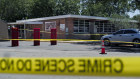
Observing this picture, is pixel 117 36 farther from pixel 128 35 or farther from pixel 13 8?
pixel 13 8

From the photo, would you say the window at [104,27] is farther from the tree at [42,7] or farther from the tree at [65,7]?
the tree at [42,7]

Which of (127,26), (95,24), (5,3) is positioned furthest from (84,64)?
(5,3)

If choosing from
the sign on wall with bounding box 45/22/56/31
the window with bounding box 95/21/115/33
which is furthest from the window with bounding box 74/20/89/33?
the sign on wall with bounding box 45/22/56/31

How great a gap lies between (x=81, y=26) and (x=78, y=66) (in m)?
25.6

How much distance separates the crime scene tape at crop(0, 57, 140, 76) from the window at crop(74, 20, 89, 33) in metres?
24.4

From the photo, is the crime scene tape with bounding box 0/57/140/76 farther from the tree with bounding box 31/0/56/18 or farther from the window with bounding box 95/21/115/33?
the tree with bounding box 31/0/56/18

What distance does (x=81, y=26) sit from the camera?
29.8 metres

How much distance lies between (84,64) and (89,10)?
171ft

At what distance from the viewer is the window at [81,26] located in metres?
29.1

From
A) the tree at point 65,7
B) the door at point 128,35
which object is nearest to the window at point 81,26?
the door at point 128,35

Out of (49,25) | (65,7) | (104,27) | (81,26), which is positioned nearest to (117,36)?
(81,26)

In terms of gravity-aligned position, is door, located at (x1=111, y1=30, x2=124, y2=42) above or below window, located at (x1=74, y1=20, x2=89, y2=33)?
below

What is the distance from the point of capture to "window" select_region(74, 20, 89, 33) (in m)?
29.1

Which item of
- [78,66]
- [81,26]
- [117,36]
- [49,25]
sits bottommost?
[78,66]
